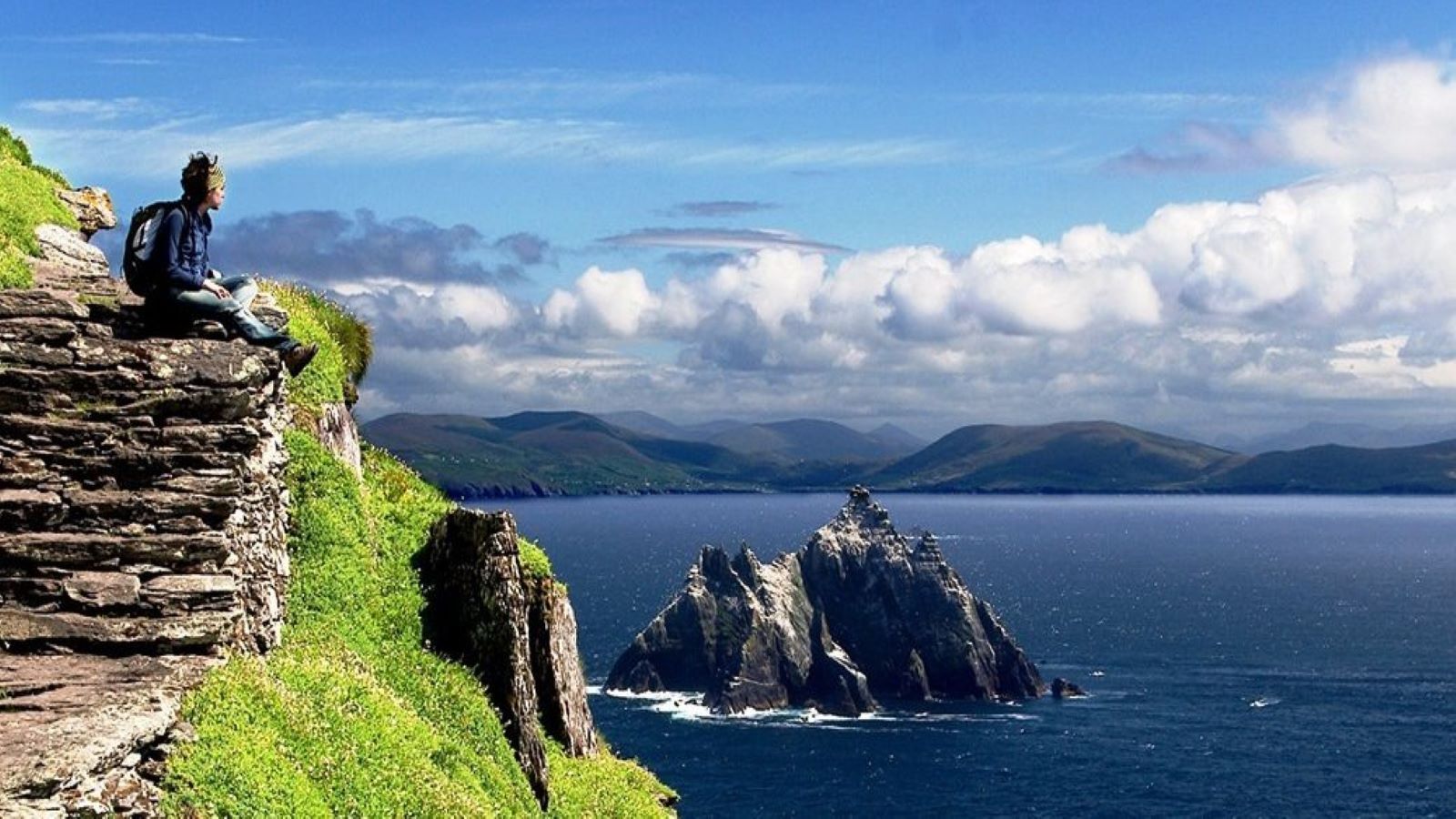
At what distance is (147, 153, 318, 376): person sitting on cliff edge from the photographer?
22.3 metres

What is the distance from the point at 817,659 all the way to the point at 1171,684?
45.7 m

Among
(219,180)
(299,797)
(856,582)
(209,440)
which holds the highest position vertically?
(219,180)

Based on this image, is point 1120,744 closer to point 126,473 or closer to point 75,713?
point 126,473

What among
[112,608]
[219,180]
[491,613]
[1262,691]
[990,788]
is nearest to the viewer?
[112,608]

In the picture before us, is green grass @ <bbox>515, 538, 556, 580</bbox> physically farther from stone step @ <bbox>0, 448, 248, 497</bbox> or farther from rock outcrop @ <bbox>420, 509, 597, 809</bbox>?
stone step @ <bbox>0, 448, 248, 497</bbox>

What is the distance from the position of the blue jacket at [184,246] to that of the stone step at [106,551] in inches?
230

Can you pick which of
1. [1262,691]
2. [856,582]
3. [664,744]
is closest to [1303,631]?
[1262,691]

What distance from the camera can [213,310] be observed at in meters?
23.0

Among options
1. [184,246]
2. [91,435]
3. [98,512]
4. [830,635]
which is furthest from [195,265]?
[830,635]

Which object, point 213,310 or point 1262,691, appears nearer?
point 213,310

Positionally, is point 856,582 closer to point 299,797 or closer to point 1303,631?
point 1303,631

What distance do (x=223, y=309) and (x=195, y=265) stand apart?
93 cm

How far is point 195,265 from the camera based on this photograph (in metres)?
22.9

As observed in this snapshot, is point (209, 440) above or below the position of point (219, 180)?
below
